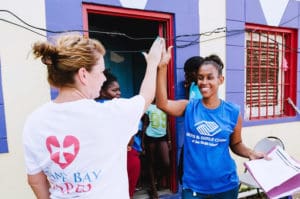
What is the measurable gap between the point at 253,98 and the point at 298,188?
285 cm

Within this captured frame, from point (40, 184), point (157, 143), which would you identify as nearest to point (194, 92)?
point (157, 143)

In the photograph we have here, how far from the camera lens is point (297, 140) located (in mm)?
5012

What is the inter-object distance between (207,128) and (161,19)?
1.84 meters

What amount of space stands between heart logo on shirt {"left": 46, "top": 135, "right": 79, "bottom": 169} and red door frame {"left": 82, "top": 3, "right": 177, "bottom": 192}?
6.43 feet

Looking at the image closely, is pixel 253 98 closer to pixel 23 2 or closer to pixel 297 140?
pixel 297 140

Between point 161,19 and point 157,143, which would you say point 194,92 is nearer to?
point 157,143

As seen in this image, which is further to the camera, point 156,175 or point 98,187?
point 156,175

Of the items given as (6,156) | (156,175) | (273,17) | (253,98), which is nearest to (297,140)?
(253,98)

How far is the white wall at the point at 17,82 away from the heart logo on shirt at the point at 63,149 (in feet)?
5.51

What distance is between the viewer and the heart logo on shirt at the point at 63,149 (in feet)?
3.75

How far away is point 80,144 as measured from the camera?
1.15 meters

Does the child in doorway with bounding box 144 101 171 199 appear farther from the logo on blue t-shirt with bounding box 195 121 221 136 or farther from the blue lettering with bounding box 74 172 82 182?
the blue lettering with bounding box 74 172 82 182

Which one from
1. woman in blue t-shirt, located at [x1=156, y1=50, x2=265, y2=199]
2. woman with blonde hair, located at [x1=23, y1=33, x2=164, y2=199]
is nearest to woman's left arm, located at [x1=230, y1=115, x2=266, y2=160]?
woman in blue t-shirt, located at [x1=156, y1=50, x2=265, y2=199]

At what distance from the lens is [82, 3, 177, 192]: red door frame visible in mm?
2979
